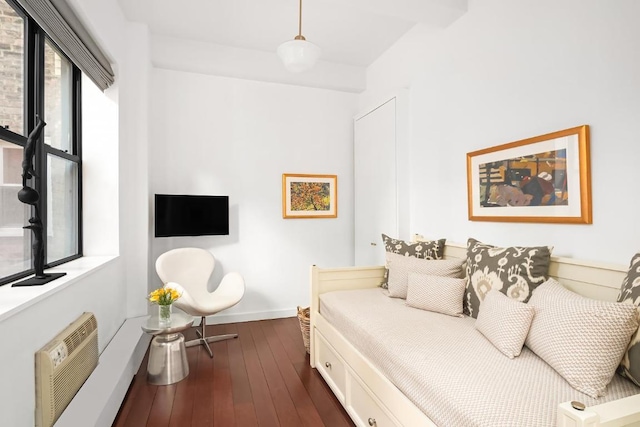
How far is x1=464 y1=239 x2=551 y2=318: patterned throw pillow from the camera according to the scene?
6.07ft

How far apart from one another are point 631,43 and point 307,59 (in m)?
1.74

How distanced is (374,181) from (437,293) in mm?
1785

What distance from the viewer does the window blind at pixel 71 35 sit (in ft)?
5.60

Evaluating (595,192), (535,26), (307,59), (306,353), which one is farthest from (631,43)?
(306,353)

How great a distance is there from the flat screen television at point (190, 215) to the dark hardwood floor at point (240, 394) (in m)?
1.12

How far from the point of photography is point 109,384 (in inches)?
78.0

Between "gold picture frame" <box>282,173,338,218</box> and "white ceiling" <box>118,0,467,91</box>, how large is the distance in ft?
4.56

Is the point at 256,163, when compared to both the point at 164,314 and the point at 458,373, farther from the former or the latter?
the point at 458,373

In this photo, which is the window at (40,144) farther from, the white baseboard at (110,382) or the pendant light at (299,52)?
the pendant light at (299,52)

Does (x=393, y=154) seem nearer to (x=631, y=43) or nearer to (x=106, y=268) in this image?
(x=631, y=43)

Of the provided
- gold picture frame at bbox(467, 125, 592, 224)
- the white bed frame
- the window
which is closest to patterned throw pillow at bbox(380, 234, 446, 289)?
the white bed frame

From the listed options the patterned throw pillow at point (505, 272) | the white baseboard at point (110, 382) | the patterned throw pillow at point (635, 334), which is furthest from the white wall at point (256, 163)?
the patterned throw pillow at point (635, 334)

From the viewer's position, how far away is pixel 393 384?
1609mm

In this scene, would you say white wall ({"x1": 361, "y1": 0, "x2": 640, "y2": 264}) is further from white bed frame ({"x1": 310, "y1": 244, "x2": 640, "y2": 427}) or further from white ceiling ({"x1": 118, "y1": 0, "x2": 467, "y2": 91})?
white ceiling ({"x1": 118, "y1": 0, "x2": 467, "y2": 91})
